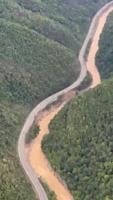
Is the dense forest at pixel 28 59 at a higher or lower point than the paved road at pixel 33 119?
higher

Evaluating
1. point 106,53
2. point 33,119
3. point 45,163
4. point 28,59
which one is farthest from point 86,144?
point 106,53

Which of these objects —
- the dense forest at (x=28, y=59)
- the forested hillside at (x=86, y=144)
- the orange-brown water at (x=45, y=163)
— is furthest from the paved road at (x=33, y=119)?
the forested hillside at (x=86, y=144)

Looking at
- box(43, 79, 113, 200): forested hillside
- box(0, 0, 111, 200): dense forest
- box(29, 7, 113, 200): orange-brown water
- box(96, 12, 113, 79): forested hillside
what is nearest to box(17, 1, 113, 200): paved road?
box(0, 0, 111, 200): dense forest

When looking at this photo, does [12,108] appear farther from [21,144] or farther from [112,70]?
[112,70]

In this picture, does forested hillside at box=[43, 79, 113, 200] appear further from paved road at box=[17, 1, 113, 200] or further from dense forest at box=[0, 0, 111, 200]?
dense forest at box=[0, 0, 111, 200]

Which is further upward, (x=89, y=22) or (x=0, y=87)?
(x=0, y=87)

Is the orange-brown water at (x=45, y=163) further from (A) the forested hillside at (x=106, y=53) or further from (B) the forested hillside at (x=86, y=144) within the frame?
(A) the forested hillside at (x=106, y=53)

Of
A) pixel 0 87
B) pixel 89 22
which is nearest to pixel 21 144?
pixel 0 87
